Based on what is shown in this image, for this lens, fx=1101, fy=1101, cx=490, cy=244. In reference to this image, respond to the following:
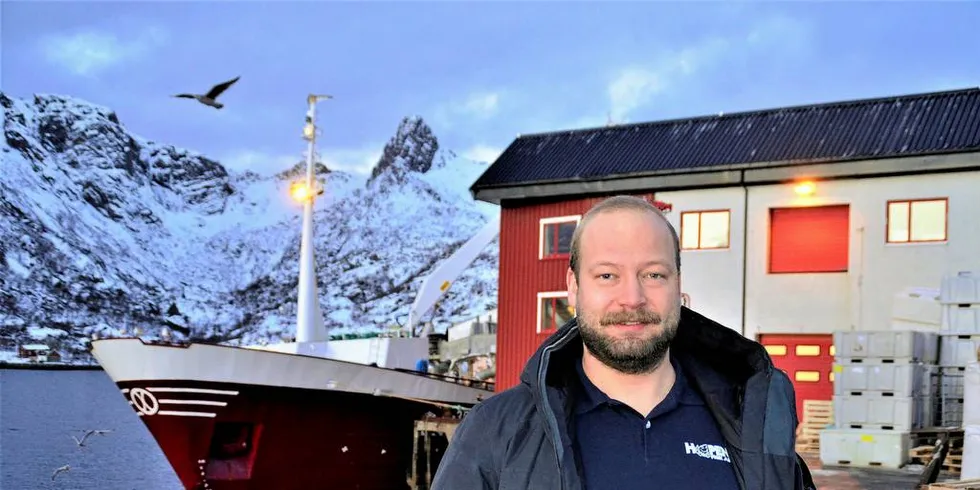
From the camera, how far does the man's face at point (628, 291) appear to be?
3586 mm

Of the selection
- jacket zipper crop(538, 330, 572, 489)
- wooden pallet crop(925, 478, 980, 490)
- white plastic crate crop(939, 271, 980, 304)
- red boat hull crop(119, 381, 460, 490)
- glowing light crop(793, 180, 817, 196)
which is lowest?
red boat hull crop(119, 381, 460, 490)

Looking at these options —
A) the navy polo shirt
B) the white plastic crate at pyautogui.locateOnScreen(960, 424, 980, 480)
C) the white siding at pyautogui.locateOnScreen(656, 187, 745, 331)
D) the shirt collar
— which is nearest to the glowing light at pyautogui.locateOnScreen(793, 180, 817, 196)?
the white siding at pyautogui.locateOnScreen(656, 187, 745, 331)

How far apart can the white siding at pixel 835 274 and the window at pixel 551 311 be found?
308 cm

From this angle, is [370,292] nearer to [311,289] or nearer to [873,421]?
[311,289]

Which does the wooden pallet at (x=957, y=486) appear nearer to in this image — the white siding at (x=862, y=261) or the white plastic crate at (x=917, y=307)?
the white plastic crate at (x=917, y=307)

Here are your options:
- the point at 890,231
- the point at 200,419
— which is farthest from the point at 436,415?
the point at 890,231

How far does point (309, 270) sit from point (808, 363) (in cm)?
1664

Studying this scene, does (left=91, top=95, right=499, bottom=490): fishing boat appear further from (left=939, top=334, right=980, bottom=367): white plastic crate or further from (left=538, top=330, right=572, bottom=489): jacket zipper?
(left=538, top=330, right=572, bottom=489): jacket zipper

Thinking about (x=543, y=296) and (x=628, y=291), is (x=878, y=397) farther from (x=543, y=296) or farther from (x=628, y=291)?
(x=628, y=291)

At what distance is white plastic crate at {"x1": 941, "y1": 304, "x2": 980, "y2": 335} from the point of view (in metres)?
19.4

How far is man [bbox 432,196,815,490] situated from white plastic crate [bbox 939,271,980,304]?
17.0 metres

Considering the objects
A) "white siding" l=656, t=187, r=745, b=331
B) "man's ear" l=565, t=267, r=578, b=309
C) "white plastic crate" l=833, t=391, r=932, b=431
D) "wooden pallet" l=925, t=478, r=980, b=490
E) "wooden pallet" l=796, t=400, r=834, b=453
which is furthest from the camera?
"white siding" l=656, t=187, r=745, b=331

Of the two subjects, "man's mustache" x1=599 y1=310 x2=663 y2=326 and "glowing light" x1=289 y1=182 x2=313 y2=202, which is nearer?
"man's mustache" x1=599 y1=310 x2=663 y2=326

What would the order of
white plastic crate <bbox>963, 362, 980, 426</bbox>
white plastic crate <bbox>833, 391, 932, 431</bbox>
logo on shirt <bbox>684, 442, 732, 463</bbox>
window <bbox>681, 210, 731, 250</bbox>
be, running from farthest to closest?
window <bbox>681, 210, 731, 250</bbox>, white plastic crate <bbox>833, 391, 932, 431</bbox>, white plastic crate <bbox>963, 362, 980, 426</bbox>, logo on shirt <bbox>684, 442, 732, 463</bbox>
